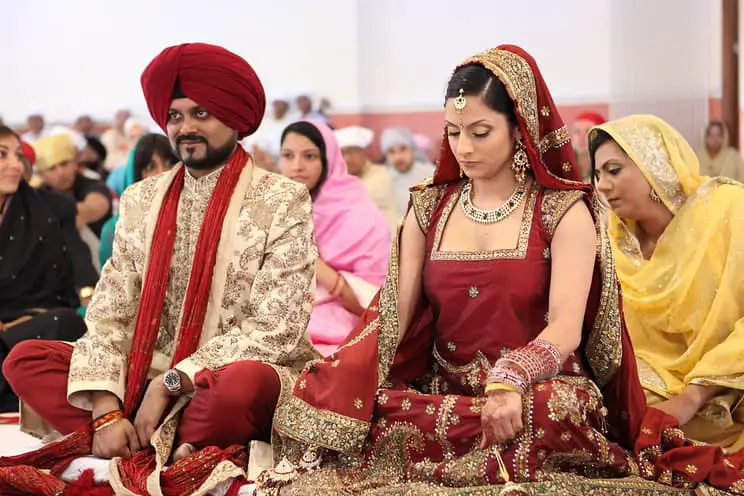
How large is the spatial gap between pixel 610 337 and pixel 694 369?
0.56 meters

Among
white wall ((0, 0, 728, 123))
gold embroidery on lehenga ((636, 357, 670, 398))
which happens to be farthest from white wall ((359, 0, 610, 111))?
gold embroidery on lehenga ((636, 357, 670, 398))

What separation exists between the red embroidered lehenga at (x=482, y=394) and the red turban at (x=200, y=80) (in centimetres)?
81

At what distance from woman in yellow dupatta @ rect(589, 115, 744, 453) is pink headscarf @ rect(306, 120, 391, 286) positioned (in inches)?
47.8

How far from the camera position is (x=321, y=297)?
4.73m

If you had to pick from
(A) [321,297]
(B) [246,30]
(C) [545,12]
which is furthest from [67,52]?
(A) [321,297]

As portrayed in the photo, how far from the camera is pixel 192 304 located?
3559mm

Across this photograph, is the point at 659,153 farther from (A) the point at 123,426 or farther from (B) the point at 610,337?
(A) the point at 123,426

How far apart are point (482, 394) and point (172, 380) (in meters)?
0.89

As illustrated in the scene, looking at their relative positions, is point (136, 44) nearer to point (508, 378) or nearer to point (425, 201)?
point (425, 201)

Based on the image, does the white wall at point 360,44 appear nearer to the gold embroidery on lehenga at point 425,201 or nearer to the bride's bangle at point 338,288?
the bride's bangle at point 338,288

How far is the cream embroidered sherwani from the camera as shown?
3.47 m

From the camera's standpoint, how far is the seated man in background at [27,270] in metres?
4.91

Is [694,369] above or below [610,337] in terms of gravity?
below

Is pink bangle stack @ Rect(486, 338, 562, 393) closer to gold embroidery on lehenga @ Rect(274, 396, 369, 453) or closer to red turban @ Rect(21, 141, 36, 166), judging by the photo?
gold embroidery on lehenga @ Rect(274, 396, 369, 453)
